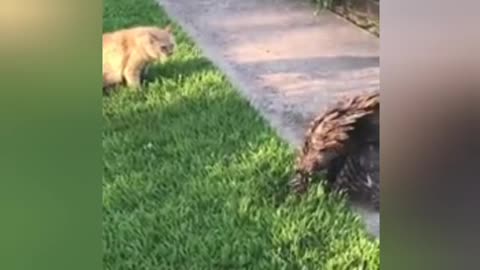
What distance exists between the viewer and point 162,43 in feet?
6.03

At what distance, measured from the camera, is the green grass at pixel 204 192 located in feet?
5.78

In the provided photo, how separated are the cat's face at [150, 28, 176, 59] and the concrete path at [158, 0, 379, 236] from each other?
41 mm

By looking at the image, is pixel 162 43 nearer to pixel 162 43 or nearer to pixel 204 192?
pixel 162 43

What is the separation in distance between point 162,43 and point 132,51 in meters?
0.07

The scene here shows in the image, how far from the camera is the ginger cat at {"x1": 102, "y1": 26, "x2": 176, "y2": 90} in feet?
5.93

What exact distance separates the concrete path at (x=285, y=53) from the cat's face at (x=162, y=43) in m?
0.04
